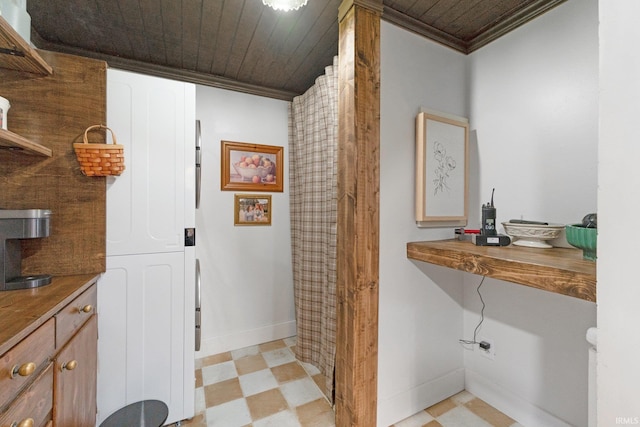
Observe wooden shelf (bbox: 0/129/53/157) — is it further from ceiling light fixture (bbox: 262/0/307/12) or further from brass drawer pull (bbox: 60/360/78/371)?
ceiling light fixture (bbox: 262/0/307/12)

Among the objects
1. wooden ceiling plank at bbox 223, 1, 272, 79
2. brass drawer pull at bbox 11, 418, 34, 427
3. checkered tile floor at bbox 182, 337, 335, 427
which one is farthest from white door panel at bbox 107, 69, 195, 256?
checkered tile floor at bbox 182, 337, 335, 427

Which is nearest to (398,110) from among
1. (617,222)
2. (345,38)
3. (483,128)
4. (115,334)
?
(345,38)

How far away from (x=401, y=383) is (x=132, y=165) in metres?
1.92

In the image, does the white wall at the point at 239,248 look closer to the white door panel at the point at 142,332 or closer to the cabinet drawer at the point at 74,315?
the white door panel at the point at 142,332

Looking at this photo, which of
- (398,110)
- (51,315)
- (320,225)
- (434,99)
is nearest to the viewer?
(51,315)

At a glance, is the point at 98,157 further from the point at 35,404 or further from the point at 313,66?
the point at 313,66

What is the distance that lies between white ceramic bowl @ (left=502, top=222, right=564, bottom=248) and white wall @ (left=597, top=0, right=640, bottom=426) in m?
0.81

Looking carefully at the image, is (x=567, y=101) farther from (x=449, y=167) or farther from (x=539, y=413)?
(x=539, y=413)

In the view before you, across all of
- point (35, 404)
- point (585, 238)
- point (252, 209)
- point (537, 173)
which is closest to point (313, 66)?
point (252, 209)

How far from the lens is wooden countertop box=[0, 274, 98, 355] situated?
0.72 m

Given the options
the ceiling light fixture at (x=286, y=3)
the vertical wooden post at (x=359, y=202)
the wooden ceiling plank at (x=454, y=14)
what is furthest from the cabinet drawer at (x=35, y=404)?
the wooden ceiling plank at (x=454, y=14)

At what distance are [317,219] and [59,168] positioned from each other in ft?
4.87

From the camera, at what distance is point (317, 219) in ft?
6.87

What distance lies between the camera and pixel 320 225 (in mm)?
2070
